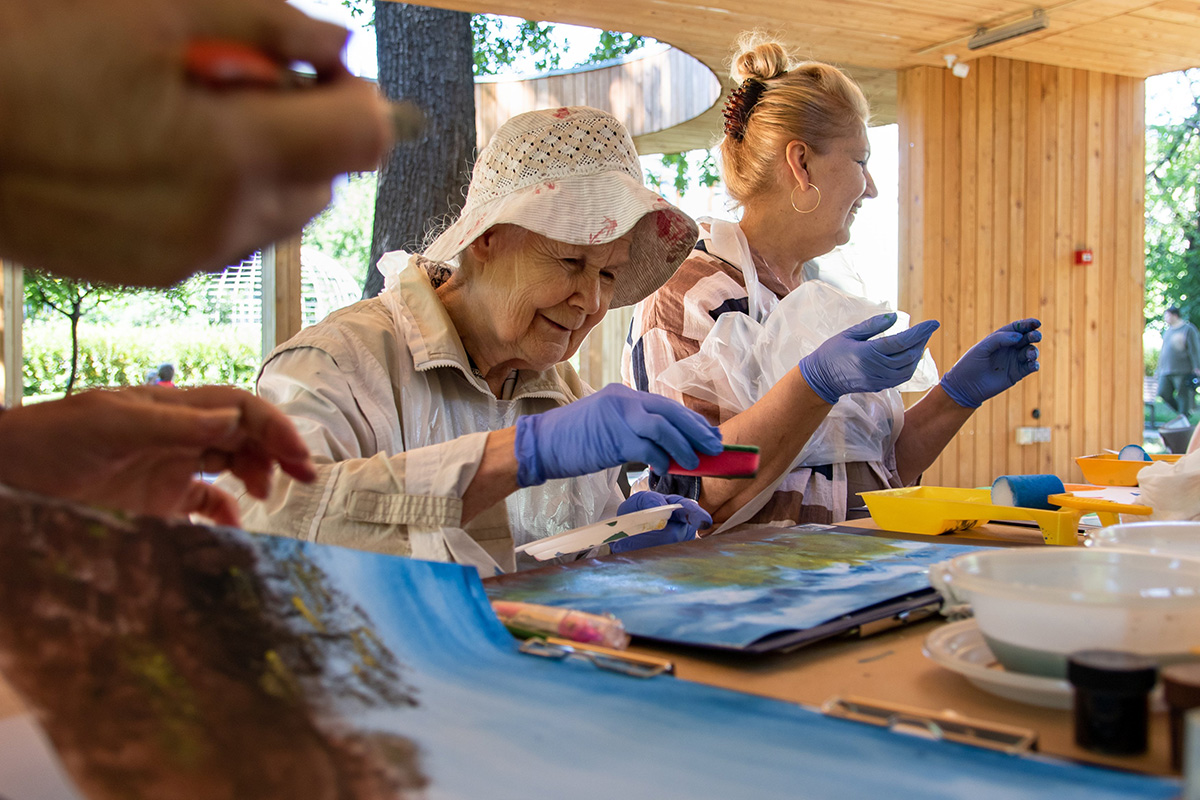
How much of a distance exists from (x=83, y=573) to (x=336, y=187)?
0.30 meters

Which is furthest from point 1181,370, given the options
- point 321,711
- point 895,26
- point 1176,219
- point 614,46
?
point 321,711

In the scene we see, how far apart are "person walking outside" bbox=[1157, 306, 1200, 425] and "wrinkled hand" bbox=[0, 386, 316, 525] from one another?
859cm

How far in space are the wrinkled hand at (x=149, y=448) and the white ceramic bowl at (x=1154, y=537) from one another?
0.78 metres

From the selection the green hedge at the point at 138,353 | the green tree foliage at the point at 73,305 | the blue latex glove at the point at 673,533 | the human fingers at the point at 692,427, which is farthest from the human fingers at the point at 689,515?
the green hedge at the point at 138,353

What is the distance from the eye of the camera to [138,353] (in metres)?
4.23

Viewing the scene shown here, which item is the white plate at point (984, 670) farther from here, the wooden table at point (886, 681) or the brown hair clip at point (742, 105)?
the brown hair clip at point (742, 105)

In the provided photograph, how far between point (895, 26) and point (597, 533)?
419cm

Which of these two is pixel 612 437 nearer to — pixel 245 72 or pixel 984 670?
pixel 984 670

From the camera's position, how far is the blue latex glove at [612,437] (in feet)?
3.69

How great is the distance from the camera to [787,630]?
2.68 feet

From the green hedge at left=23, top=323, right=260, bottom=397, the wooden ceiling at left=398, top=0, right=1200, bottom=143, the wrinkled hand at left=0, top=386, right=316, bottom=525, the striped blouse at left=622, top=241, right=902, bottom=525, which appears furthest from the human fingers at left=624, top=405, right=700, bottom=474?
A: the wooden ceiling at left=398, top=0, right=1200, bottom=143

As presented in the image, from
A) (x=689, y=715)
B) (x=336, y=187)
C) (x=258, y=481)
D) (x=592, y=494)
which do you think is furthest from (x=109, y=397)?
(x=592, y=494)

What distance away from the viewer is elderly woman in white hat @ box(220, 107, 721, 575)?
114 centimetres

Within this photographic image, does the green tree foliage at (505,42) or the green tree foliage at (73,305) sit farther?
the green tree foliage at (505,42)
